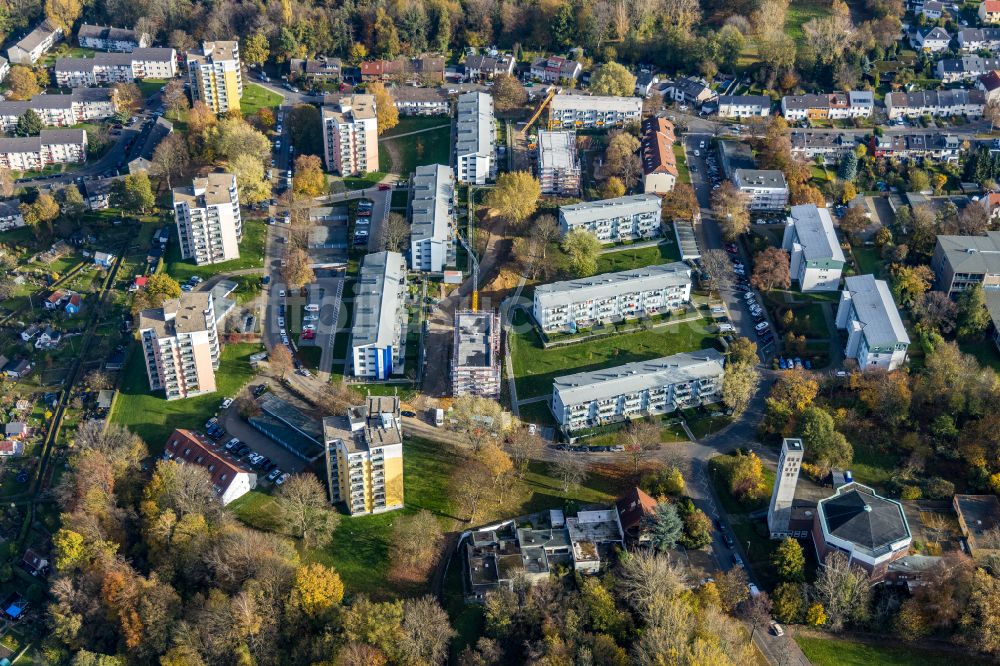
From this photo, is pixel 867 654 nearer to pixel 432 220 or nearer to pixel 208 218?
pixel 432 220

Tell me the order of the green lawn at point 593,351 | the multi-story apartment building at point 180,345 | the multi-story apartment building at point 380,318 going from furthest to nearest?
1. the green lawn at point 593,351
2. the multi-story apartment building at point 380,318
3. the multi-story apartment building at point 180,345

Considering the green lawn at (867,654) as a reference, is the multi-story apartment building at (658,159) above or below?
above

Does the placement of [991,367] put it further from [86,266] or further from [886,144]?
[86,266]

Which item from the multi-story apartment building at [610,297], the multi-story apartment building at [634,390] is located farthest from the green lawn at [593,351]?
the multi-story apartment building at [634,390]

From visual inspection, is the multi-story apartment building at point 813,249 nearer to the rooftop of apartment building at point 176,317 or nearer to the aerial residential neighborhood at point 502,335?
the aerial residential neighborhood at point 502,335

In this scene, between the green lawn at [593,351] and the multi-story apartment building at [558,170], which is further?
the multi-story apartment building at [558,170]

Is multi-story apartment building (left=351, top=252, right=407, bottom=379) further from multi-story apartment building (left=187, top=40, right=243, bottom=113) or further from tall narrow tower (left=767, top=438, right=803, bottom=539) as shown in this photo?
multi-story apartment building (left=187, top=40, right=243, bottom=113)

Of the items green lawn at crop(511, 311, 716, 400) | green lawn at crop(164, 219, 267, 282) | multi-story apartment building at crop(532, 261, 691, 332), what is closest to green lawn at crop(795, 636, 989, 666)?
green lawn at crop(511, 311, 716, 400)
